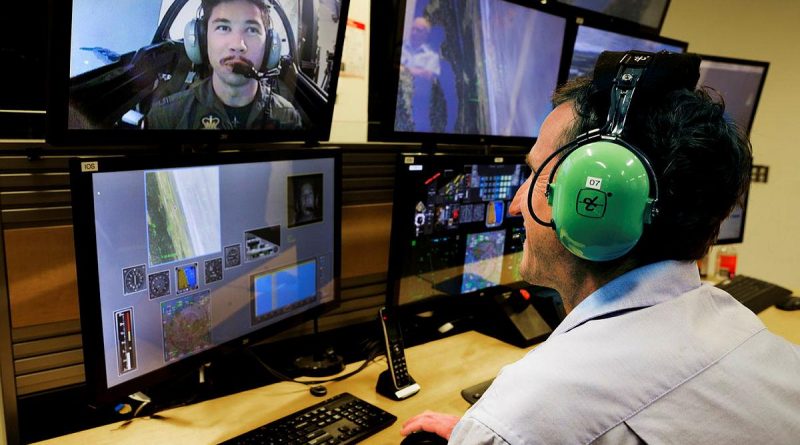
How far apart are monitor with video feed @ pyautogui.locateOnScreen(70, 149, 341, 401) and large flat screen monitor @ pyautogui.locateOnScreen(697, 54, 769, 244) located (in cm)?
175

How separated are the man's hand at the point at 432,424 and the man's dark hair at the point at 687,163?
488 millimetres

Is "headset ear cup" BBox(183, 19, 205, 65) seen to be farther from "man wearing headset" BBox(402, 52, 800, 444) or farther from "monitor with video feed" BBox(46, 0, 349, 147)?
"man wearing headset" BBox(402, 52, 800, 444)

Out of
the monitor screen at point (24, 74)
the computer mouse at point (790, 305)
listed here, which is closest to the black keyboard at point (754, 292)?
the computer mouse at point (790, 305)

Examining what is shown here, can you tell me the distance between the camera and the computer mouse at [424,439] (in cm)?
105

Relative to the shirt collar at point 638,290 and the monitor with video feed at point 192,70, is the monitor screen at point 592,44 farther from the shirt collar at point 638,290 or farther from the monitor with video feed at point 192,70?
the shirt collar at point 638,290

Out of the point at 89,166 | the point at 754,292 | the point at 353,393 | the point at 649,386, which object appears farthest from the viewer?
the point at 754,292

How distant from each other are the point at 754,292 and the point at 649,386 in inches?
76.4

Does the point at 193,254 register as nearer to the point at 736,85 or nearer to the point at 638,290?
the point at 638,290

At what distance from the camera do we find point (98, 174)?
876 millimetres

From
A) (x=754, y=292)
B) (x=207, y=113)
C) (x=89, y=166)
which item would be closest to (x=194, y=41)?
(x=207, y=113)

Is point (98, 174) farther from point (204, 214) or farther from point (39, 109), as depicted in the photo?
point (39, 109)

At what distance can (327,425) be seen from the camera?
1.11 m

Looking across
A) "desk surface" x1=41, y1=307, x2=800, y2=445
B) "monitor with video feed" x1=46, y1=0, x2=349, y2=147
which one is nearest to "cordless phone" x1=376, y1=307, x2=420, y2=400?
"desk surface" x1=41, y1=307, x2=800, y2=445

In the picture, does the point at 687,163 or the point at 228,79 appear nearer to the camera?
the point at 687,163
